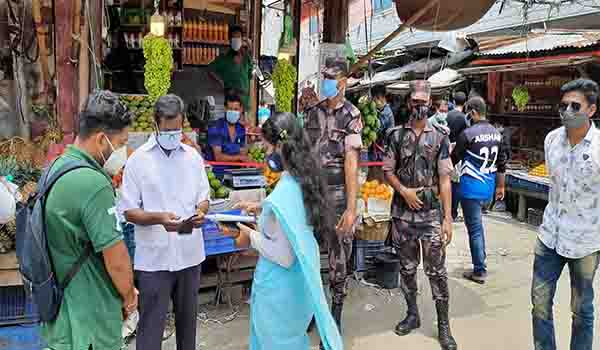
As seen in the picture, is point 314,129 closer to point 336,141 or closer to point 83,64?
point 336,141

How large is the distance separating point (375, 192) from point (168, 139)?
2899mm

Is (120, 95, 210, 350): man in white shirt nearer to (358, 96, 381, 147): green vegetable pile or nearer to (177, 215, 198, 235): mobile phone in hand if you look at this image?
(177, 215, 198, 235): mobile phone in hand

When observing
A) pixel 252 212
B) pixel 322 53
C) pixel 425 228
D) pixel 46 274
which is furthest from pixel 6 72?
pixel 425 228

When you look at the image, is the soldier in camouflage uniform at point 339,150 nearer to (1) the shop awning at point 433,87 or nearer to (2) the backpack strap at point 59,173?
(2) the backpack strap at point 59,173

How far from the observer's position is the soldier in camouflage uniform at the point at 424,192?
4.11 m

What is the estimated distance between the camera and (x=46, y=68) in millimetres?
4453

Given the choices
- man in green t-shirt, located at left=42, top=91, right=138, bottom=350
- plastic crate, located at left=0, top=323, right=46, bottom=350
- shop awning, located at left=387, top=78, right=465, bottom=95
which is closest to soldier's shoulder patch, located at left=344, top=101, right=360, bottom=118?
man in green t-shirt, located at left=42, top=91, right=138, bottom=350

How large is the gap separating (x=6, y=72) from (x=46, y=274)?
A: 13.8 ft

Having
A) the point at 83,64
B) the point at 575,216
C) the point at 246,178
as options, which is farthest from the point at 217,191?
the point at 575,216

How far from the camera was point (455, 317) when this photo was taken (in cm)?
475

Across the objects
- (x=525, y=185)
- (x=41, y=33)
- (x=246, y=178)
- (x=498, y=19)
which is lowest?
(x=525, y=185)

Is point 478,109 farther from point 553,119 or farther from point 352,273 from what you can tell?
point 553,119

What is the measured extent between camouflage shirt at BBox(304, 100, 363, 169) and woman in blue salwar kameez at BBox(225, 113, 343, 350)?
132 cm

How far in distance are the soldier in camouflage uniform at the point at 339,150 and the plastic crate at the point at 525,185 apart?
5.65 meters
